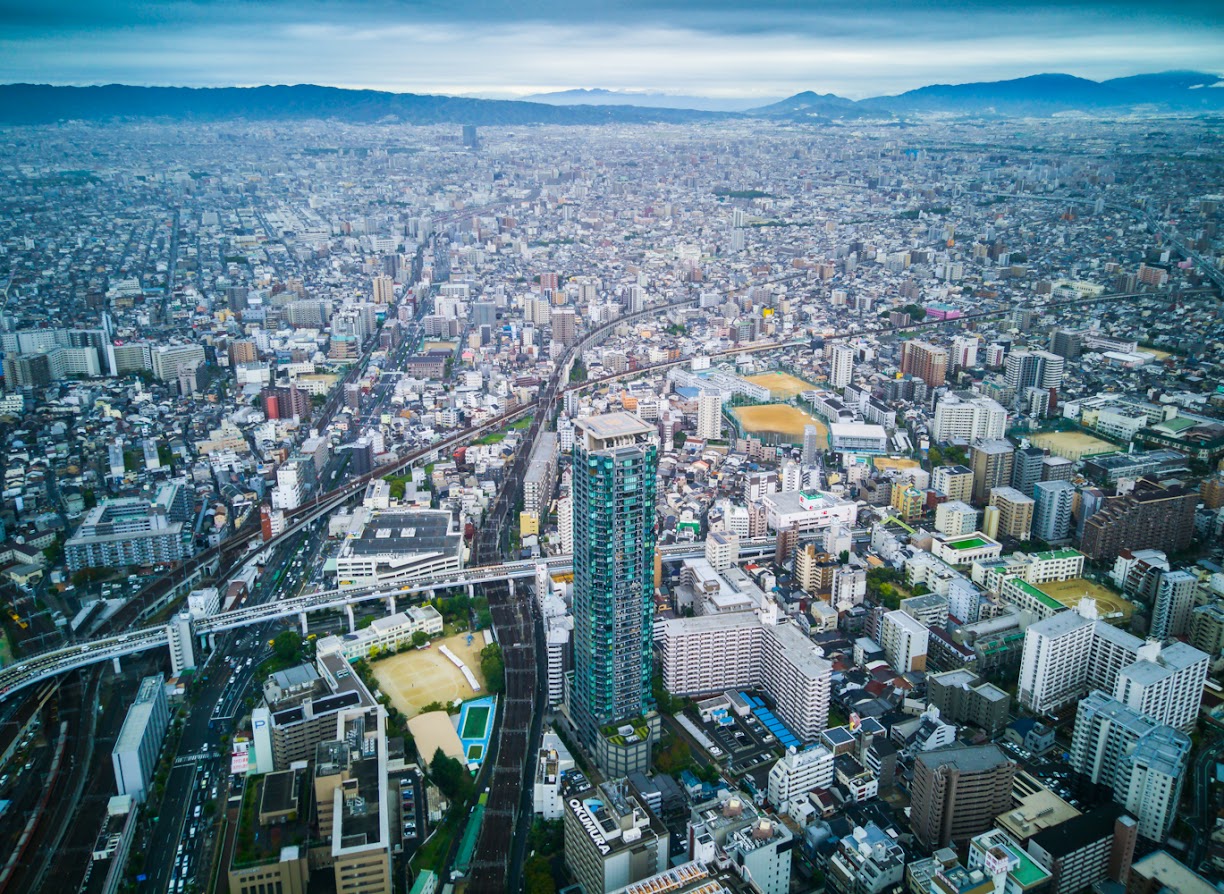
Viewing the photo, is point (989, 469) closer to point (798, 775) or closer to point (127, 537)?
point (798, 775)

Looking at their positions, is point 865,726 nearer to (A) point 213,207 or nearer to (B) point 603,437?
(B) point 603,437

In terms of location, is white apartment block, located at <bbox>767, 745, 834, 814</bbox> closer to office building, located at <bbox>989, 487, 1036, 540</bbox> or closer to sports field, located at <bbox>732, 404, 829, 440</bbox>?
office building, located at <bbox>989, 487, 1036, 540</bbox>

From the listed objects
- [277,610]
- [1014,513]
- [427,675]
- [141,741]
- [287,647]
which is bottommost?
[427,675]

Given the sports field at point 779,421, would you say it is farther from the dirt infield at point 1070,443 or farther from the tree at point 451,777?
the tree at point 451,777

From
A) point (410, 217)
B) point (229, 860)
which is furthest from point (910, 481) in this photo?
point (410, 217)

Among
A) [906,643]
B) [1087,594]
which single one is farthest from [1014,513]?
[906,643]
